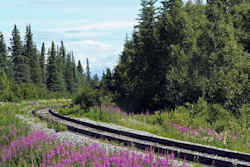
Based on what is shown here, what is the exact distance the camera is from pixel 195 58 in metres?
23.1

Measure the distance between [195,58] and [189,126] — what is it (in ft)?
26.8

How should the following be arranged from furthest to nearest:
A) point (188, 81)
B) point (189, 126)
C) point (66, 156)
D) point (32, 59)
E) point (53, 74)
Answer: point (32, 59)
point (53, 74)
point (188, 81)
point (189, 126)
point (66, 156)

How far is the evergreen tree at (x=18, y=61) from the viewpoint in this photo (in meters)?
72.8

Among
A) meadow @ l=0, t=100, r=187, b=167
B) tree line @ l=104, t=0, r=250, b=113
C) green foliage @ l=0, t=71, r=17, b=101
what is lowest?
green foliage @ l=0, t=71, r=17, b=101

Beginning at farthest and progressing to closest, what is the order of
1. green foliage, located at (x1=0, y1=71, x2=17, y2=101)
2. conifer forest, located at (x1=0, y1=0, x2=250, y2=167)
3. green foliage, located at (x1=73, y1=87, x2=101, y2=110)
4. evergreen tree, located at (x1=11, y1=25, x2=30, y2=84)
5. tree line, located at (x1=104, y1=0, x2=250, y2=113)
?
evergreen tree, located at (x1=11, y1=25, x2=30, y2=84) < green foliage, located at (x1=0, y1=71, x2=17, y2=101) < green foliage, located at (x1=73, y1=87, x2=101, y2=110) < tree line, located at (x1=104, y1=0, x2=250, y2=113) < conifer forest, located at (x1=0, y1=0, x2=250, y2=167)

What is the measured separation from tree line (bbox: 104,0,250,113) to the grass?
198 cm

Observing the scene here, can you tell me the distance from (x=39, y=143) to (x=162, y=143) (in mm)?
4756

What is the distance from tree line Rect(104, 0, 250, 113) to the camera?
68.6 feet

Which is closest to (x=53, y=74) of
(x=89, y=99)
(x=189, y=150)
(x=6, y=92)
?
(x=6, y=92)

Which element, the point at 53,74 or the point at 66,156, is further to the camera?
the point at 53,74

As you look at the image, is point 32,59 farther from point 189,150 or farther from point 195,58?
point 189,150

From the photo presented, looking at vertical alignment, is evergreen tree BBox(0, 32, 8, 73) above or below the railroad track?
above

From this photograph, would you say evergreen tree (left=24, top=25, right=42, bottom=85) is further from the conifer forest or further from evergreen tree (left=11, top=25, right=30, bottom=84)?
the conifer forest

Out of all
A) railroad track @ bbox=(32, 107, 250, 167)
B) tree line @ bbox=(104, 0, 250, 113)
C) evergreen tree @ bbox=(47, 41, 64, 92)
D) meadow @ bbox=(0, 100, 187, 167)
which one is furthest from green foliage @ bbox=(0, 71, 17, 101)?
meadow @ bbox=(0, 100, 187, 167)
